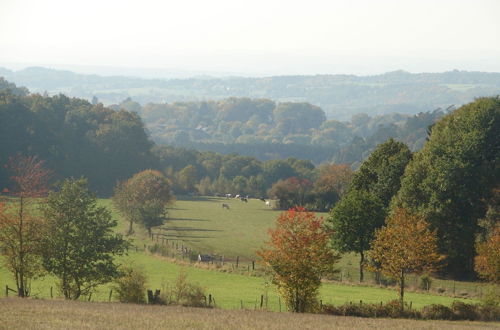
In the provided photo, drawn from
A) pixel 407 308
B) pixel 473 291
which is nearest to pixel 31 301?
pixel 407 308

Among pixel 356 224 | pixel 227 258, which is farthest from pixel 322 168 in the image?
pixel 356 224

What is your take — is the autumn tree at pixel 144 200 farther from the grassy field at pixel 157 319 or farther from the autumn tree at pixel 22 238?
the grassy field at pixel 157 319

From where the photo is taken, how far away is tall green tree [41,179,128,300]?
49219 mm

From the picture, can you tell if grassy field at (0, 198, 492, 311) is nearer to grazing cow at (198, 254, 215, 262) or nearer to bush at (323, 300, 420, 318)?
grazing cow at (198, 254, 215, 262)

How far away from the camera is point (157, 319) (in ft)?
124

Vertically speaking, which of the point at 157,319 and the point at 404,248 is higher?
the point at 404,248

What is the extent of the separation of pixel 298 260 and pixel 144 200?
2337 inches

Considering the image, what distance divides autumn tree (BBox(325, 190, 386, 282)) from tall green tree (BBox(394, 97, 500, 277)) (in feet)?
8.98

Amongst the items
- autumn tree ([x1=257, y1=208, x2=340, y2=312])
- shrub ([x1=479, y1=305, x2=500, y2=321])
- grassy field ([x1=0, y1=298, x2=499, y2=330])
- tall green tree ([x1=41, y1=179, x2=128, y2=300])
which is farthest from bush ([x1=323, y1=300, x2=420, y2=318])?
tall green tree ([x1=41, y1=179, x2=128, y2=300])

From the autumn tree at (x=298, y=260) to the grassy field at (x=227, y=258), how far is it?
3732 millimetres

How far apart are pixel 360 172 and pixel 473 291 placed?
65.6 ft

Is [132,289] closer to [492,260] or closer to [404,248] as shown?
[404,248]

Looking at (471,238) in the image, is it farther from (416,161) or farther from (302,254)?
(302,254)

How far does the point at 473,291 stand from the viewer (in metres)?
60.0
